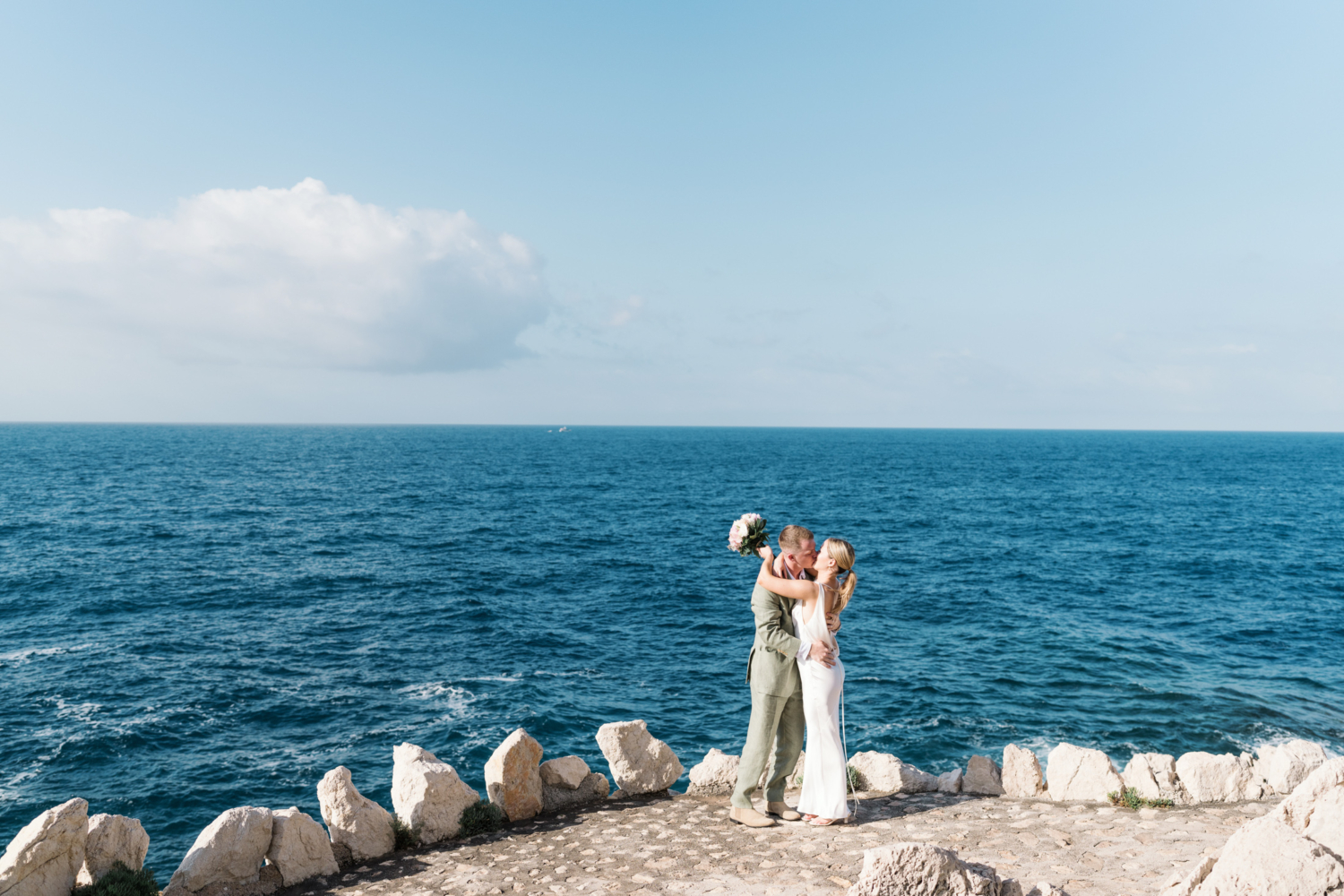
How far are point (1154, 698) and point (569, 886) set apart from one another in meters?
22.7

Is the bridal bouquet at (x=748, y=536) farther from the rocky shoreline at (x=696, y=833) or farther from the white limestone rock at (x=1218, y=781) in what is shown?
the white limestone rock at (x=1218, y=781)

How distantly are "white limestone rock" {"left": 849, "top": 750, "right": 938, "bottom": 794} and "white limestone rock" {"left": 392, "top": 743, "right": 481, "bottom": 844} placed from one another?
18.0ft

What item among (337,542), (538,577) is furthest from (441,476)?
(538,577)

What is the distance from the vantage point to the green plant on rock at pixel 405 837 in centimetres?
960

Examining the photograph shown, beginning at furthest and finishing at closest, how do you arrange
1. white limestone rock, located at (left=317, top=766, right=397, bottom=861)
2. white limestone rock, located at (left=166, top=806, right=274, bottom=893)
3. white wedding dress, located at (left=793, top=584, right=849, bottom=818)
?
1. white limestone rock, located at (left=317, top=766, right=397, bottom=861)
2. white wedding dress, located at (left=793, top=584, right=849, bottom=818)
3. white limestone rock, located at (left=166, top=806, right=274, bottom=893)

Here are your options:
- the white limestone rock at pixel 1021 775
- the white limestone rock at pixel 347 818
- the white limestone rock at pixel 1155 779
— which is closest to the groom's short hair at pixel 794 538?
the white limestone rock at pixel 1021 775

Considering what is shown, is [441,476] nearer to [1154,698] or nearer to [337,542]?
[337,542]

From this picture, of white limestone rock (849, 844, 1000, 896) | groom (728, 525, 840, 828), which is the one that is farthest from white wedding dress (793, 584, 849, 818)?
white limestone rock (849, 844, 1000, 896)

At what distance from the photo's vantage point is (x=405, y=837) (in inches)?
380

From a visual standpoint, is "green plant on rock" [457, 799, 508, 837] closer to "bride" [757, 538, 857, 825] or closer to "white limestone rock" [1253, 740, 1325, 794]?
"bride" [757, 538, 857, 825]

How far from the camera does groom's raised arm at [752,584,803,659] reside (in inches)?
345

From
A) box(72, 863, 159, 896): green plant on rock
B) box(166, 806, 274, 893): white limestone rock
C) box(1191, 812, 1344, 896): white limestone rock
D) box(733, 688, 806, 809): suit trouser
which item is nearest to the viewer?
box(1191, 812, 1344, 896): white limestone rock

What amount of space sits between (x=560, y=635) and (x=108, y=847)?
72.0 ft

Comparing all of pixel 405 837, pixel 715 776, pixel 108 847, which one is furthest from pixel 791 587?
pixel 108 847
